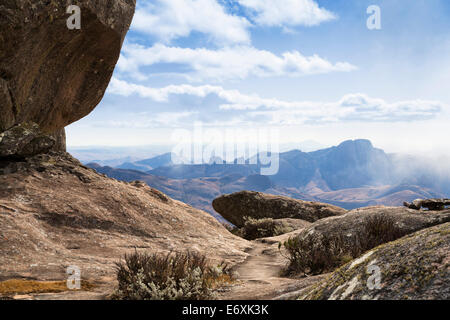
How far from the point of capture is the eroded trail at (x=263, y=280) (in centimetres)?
530

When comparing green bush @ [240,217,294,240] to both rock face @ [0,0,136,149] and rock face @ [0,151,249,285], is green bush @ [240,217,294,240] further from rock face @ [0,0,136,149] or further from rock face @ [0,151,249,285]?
rock face @ [0,0,136,149]

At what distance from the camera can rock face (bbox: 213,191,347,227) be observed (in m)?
27.5

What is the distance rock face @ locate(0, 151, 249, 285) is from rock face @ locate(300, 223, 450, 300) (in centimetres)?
542

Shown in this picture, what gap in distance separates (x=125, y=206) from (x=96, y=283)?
18.9 feet

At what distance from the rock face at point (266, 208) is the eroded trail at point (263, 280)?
1187cm

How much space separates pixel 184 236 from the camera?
12.5m

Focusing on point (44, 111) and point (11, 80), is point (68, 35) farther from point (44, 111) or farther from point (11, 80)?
point (44, 111)

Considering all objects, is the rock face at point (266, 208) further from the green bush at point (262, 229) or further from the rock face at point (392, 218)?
the rock face at point (392, 218)

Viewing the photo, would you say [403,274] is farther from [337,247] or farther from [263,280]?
[337,247]

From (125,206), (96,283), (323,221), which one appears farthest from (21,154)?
(323,221)

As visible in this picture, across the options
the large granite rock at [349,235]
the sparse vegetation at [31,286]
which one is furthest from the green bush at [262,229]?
the sparse vegetation at [31,286]

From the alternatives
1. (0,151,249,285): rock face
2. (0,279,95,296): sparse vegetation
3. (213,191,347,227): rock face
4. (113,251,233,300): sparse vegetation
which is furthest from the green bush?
(0,279,95,296): sparse vegetation

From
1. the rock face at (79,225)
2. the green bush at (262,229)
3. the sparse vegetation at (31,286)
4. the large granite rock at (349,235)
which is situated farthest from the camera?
the green bush at (262,229)

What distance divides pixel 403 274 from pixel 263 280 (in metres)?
4.78
